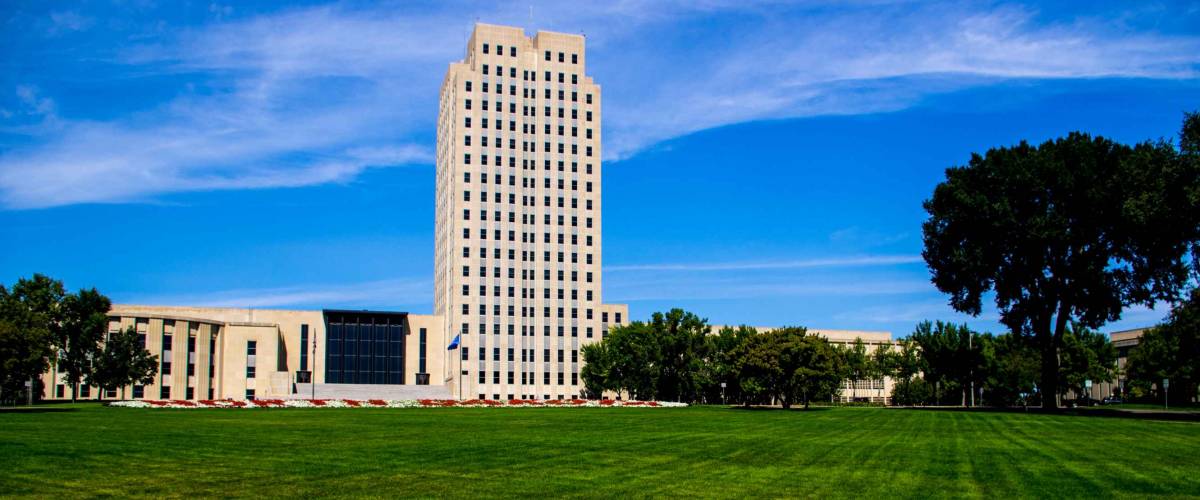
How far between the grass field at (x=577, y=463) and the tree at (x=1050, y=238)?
3381 cm

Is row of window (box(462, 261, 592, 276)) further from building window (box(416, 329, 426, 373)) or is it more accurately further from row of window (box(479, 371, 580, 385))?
row of window (box(479, 371, 580, 385))

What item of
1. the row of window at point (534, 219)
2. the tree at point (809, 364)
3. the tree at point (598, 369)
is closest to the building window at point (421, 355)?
the row of window at point (534, 219)

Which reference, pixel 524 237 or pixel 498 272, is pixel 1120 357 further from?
pixel 498 272

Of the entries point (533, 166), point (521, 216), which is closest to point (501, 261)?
point (521, 216)

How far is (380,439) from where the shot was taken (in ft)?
97.9

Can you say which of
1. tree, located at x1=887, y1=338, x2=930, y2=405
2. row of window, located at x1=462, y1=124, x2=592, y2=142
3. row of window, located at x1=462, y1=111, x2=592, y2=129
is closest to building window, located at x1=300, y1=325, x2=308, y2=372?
row of window, located at x1=462, y1=124, x2=592, y2=142

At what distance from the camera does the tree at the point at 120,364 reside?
322ft

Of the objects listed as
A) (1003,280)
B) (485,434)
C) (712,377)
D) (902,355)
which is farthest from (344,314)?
(485,434)

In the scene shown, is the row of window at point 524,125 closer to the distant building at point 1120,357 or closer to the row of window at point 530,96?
the row of window at point 530,96

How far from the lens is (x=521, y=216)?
154 metres

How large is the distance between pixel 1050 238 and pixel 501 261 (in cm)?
9710

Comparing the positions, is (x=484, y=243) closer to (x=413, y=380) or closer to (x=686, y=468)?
(x=413, y=380)

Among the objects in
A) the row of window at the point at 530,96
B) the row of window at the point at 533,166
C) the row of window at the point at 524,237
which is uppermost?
the row of window at the point at 530,96

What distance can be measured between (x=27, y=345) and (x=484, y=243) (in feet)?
301
